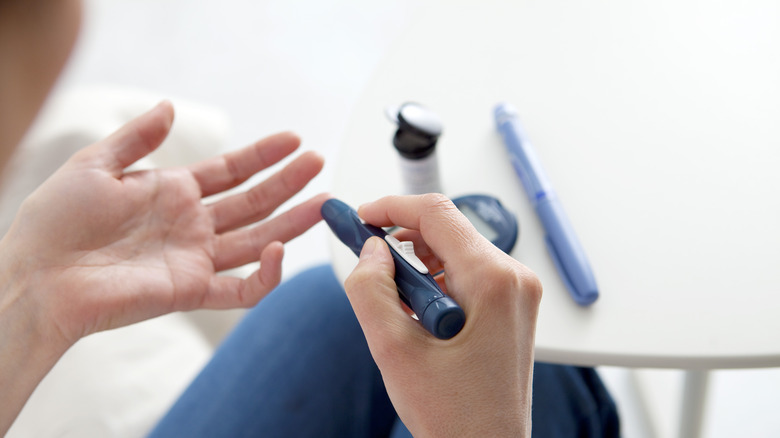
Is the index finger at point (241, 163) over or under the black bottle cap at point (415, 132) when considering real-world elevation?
under

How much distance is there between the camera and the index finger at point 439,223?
0.39 metres

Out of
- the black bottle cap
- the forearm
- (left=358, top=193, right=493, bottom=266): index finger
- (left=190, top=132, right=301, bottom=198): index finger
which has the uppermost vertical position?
the black bottle cap

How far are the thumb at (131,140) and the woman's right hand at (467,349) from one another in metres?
0.30

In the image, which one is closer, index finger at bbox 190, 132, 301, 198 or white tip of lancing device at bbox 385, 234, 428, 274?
white tip of lancing device at bbox 385, 234, 428, 274

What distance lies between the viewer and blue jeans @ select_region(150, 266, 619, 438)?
0.57m

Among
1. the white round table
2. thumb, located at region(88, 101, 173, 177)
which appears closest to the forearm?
thumb, located at region(88, 101, 173, 177)

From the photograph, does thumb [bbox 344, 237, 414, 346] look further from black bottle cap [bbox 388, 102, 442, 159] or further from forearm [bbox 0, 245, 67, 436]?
forearm [bbox 0, 245, 67, 436]

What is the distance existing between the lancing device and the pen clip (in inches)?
5.0

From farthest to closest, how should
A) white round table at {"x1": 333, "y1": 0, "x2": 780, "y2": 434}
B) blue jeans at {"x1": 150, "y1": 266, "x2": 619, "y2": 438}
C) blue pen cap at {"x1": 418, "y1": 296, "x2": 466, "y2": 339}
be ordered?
blue jeans at {"x1": 150, "y1": 266, "x2": 619, "y2": 438} < white round table at {"x1": 333, "y1": 0, "x2": 780, "y2": 434} < blue pen cap at {"x1": 418, "y1": 296, "x2": 466, "y2": 339}

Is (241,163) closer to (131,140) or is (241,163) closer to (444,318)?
(131,140)

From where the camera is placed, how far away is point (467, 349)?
35 cm

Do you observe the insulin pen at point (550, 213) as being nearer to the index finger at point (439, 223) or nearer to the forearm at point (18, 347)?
the index finger at point (439, 223)

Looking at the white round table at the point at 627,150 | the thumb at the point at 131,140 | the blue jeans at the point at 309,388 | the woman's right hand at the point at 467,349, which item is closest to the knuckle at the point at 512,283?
the woman's right hand at the point at 467,349

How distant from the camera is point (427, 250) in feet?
1.55
